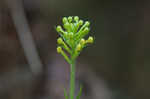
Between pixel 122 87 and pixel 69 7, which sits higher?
pixel 69 7

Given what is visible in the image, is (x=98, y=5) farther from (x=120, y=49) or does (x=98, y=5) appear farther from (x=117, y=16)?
(x=120, y=49)

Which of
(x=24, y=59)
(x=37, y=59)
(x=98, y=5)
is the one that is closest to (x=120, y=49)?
(x=98, y=5)

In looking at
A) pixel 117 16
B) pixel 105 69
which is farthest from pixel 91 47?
pixel 117 16

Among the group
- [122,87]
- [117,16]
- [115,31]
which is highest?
[117,16]

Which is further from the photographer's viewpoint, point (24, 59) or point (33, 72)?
point (24, 59)

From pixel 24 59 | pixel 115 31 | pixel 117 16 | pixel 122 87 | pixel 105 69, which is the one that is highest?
pixel 117 16

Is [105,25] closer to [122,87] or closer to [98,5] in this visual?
[98,5]
